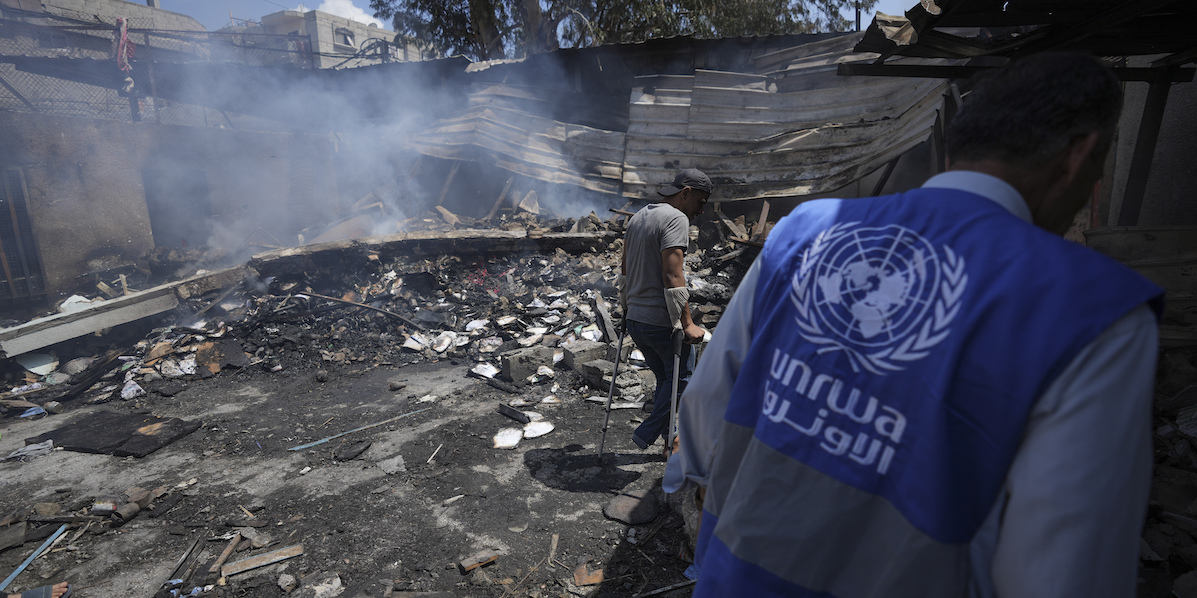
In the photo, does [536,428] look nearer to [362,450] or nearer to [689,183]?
[362,450]

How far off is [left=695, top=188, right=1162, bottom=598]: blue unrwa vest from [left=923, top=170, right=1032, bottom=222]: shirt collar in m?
0.02

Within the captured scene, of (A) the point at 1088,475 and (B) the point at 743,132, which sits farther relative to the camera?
(B) the point at 743,132

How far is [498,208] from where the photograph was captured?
12.1m

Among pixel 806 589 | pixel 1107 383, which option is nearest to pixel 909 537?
pixel 806 589

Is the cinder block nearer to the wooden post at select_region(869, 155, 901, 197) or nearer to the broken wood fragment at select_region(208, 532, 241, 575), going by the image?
the broken wood fragment at select_region(208, 532, 241, 575)

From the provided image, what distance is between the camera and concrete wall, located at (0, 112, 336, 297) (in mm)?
9961

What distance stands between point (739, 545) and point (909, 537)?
0.32 metres

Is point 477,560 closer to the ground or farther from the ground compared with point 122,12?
closer to the ground

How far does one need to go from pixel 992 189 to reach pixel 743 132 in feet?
34.6

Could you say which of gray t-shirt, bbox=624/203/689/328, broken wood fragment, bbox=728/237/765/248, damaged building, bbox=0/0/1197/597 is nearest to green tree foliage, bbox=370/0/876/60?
damaged building, bbox=0/0/1197/597

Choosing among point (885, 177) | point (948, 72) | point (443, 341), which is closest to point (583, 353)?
point (443, 341)

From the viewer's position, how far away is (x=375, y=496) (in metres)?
4.09

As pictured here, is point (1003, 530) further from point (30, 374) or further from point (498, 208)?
point (498, 208)

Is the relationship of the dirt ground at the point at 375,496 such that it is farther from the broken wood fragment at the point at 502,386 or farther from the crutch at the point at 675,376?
the crutch at the point at 675,376
